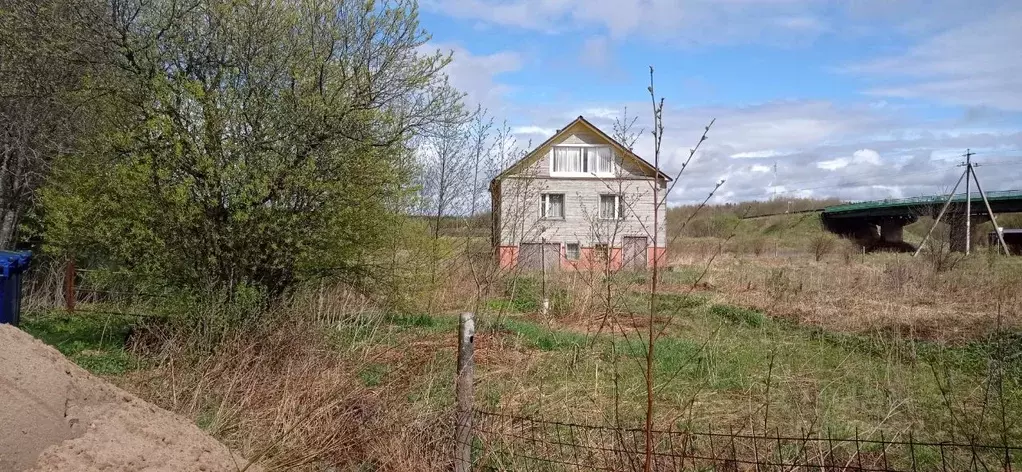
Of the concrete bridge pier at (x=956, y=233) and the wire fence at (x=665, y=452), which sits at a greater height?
the concrete bridge pier at (x=956, y=233)

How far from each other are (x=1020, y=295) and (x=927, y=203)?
2393cm

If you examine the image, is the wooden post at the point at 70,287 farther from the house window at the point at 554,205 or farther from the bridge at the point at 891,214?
the bridge at the point at 891,214

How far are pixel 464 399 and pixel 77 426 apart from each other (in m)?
2.02

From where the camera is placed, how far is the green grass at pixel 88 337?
8.03 meters

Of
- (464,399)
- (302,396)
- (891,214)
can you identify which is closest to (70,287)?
(302,396)

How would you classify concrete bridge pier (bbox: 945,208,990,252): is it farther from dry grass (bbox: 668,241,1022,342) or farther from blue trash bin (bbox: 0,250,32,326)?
blue trash bin (bbox: 0,250,32,326)

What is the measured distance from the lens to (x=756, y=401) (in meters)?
6.83

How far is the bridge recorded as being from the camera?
37.7 metres

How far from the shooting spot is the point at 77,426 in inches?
149

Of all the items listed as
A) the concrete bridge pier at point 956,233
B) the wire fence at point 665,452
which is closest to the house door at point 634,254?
the wire fence at point 665,452

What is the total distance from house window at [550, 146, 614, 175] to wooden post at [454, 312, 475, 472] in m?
29.2

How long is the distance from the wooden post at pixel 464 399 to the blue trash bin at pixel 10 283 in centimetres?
660

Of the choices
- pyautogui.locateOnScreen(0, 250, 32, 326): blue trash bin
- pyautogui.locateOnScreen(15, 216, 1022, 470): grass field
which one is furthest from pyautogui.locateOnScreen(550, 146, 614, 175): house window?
pyautogui.locateOnScreen(0, 250, 32, 326): blue trash bin

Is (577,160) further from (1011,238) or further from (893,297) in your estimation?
(1011,238)
